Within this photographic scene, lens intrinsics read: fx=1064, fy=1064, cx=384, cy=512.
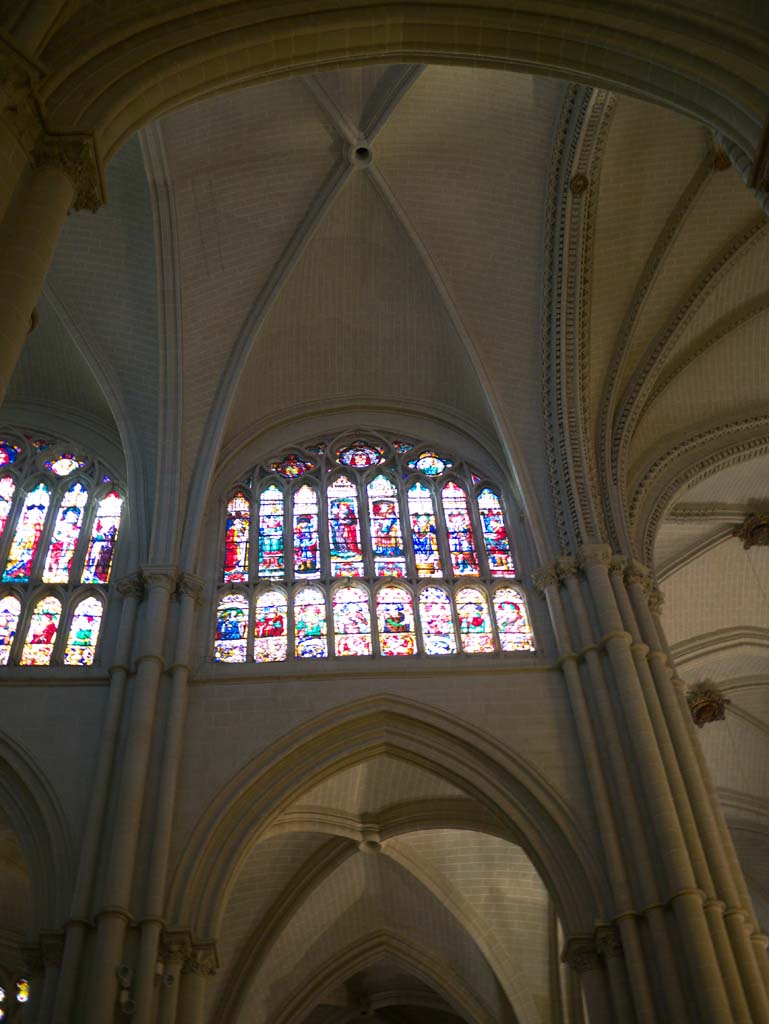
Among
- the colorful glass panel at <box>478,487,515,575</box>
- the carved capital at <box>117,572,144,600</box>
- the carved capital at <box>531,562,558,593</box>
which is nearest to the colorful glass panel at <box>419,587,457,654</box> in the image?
the colorful glass panel at <box>478,487,515,575</box>

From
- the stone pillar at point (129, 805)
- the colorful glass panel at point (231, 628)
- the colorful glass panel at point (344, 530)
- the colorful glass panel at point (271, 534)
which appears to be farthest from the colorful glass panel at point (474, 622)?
the stone pillar at point (129, 805)

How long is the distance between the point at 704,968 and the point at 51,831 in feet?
21.9

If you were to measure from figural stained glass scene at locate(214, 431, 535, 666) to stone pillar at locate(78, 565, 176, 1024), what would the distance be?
104 centimetres

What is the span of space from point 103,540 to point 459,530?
206 inches

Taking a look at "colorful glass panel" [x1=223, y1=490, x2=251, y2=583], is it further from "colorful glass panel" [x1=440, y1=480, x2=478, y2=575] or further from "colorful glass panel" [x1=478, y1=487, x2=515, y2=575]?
"colorful glass panel" [x1=478, y1=487, x2=515, y2=575]

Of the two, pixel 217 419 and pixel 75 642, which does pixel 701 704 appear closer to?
pixel 217 419

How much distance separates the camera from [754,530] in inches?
717

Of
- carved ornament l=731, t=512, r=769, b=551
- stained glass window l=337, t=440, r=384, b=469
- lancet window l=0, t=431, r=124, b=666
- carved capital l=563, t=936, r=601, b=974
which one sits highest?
stained glass window l=337, t=440, r=384, b=469

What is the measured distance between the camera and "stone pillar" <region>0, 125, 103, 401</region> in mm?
6918

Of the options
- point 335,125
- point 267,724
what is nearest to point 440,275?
point 335,125

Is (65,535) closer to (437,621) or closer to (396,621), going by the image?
(396,621)

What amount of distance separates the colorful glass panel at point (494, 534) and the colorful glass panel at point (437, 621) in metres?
0.91

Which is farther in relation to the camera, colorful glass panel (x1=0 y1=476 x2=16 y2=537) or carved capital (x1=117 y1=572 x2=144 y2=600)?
colorful glass panel (x1=0 y1=476 x2=16 y2=537)

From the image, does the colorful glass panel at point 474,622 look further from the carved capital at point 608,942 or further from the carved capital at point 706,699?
the carved capital at point 706,699
